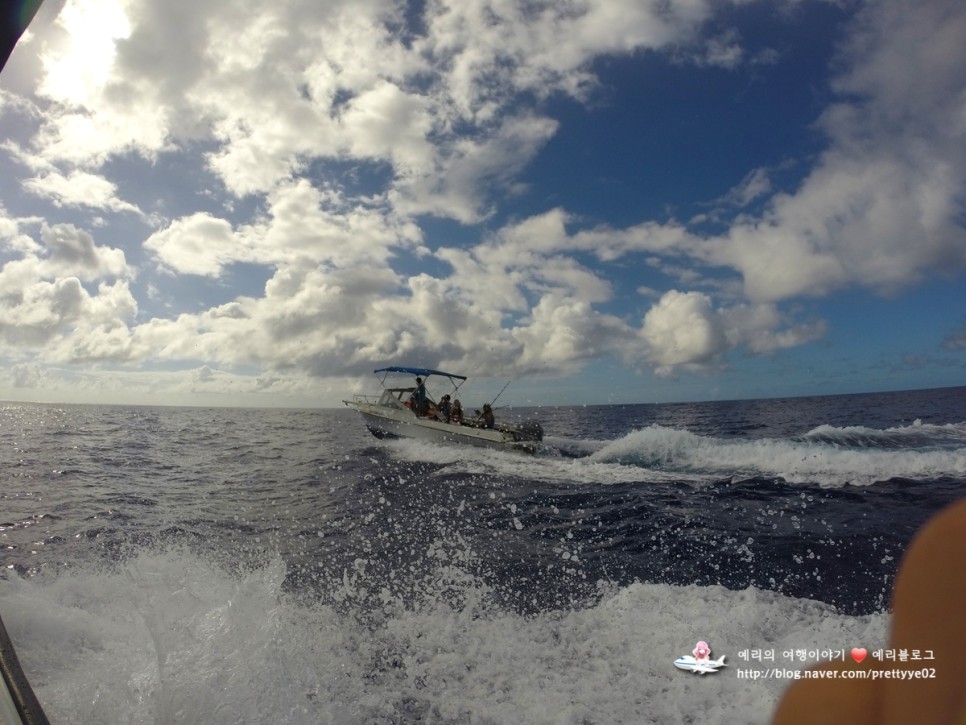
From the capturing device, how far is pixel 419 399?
28.4 m

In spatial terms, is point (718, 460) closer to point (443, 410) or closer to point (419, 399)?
point (443, 410)

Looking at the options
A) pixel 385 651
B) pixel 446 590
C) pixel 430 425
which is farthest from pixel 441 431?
pixel 385 651

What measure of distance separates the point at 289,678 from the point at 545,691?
2381mm

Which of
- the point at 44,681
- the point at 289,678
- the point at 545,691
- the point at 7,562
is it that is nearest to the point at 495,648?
the point at 545,691

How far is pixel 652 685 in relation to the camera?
452cm

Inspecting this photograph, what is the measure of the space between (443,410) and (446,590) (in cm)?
2112

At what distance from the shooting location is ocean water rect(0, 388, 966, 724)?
4.21 meters

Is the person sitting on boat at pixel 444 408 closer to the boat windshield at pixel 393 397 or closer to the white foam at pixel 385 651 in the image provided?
the boat windshield at pixel 393 397

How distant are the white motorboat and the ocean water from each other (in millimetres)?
6918

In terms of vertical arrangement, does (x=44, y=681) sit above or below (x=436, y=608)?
above

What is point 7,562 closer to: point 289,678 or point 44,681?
point 44,681

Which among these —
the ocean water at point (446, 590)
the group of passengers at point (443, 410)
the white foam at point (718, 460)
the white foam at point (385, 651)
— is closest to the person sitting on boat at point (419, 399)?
the group of passengers at point (443, 410)

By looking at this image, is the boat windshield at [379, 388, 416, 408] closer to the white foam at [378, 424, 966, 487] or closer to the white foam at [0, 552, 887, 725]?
the white foam at [378, 424, 966, 487]

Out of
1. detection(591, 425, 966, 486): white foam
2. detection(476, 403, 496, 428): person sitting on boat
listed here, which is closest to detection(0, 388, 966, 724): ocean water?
detection(591, 425, 966, 486): white foam
